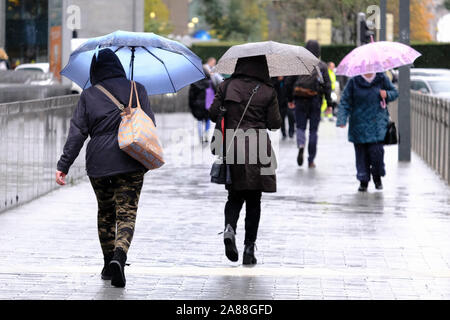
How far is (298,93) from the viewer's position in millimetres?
16719

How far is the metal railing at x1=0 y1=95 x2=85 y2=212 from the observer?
11625 mm

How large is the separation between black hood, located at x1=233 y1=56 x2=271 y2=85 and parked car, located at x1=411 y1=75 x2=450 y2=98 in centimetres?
2105

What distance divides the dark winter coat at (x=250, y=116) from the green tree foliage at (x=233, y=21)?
194 feet

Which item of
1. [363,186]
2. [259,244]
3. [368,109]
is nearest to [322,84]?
[363,186]

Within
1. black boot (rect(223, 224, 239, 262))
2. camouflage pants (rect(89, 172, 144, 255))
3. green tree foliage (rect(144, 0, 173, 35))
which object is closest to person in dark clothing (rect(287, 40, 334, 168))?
black boot (rect(223, 224, 239, 262))

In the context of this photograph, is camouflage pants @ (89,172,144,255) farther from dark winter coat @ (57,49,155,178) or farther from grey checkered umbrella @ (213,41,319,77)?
grey checkered umbrella @ (213,41,319,77)

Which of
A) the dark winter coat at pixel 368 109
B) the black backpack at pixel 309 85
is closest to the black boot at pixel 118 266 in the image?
the dark winter coat at pixel 368 109

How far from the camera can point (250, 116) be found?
8.51 metres

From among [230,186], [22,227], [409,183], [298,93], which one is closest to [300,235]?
[230,186]

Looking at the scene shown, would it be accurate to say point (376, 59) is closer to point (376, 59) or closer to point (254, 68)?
point (376, 59)

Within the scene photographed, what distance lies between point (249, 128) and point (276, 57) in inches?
44.8
